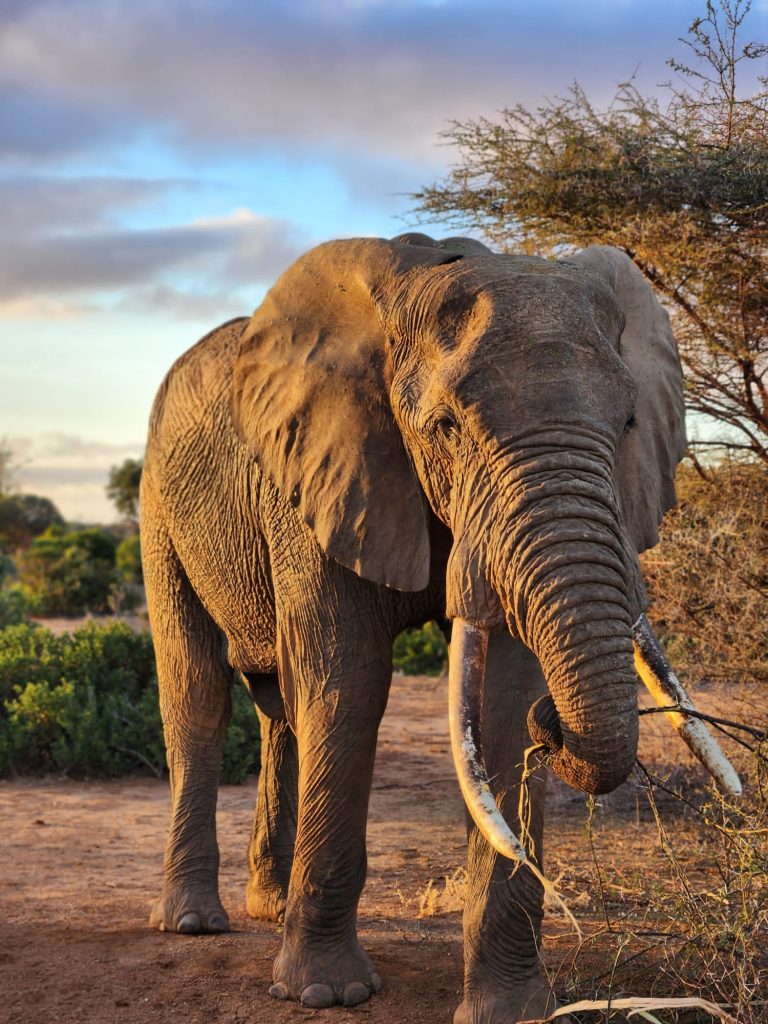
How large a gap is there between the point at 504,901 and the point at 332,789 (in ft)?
2.37

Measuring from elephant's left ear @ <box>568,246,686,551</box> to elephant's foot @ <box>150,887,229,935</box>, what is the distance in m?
2.73

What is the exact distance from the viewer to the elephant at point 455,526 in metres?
3.64

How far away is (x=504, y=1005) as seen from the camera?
14.1ft

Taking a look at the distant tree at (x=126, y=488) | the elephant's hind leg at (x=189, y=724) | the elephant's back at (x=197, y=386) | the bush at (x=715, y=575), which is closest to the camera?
the elephant's back at (x=197, y=386)

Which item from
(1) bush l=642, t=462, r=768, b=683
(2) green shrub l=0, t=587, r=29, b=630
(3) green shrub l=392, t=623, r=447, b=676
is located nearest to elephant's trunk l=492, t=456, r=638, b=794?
(1) bush l=642, t=462, r=768, b=683

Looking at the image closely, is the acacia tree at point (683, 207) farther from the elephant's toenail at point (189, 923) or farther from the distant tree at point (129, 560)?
the distant tree at point (129, 560)

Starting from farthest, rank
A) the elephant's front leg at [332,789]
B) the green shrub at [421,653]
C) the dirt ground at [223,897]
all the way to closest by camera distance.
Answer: the green shrub at [421,653] → the dirt ground at [223,897] → the elephant's front leg at [332,789]

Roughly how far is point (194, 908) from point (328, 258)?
9.82 ft

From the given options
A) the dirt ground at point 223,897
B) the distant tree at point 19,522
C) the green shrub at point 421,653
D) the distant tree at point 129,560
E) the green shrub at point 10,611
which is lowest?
the dirt ground at point 223,897

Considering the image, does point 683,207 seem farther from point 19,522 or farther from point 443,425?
point 19,522

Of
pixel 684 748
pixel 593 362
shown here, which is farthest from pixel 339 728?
pixel 684 748

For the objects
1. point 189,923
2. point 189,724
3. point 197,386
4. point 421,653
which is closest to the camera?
point 189,923

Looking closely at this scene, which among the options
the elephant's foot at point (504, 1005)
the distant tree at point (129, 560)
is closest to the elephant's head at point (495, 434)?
the elephant's foot at point (504, 1005)

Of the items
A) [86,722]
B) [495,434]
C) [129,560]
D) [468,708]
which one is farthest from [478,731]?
[129,560]
